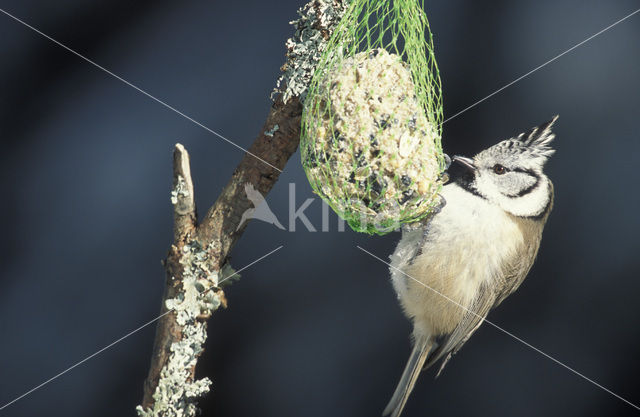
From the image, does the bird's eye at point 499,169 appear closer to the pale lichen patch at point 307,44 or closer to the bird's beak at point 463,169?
the bird's beak at point 463,169

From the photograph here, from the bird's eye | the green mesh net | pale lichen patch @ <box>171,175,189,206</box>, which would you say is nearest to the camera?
the green mesh net

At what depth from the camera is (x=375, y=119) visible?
1040 millimetres

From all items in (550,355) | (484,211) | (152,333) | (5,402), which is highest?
(484,211)

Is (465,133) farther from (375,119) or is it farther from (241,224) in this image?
(241,224)

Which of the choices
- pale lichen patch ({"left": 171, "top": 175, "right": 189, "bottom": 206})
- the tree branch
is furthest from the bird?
pale lichen patch ({"left": 171, "top": 175, "right": 189, "bottom": 206})

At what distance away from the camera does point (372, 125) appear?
1.04 meters

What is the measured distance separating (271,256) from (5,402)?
0.85m

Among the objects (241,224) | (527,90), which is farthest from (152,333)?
(527,90)

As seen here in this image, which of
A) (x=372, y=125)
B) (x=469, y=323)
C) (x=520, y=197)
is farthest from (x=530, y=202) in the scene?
(x=372, y=125)

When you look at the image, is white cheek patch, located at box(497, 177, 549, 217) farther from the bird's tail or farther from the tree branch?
the tree branch

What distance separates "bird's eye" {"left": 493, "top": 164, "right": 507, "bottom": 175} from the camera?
125 cm

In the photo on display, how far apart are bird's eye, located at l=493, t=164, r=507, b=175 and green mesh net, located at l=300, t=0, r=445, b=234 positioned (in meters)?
0.22

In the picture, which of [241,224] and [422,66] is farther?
[241,224]

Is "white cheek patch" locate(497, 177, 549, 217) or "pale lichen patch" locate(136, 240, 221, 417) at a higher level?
"white cheek patch" locate(497, 177, 549, 217)
